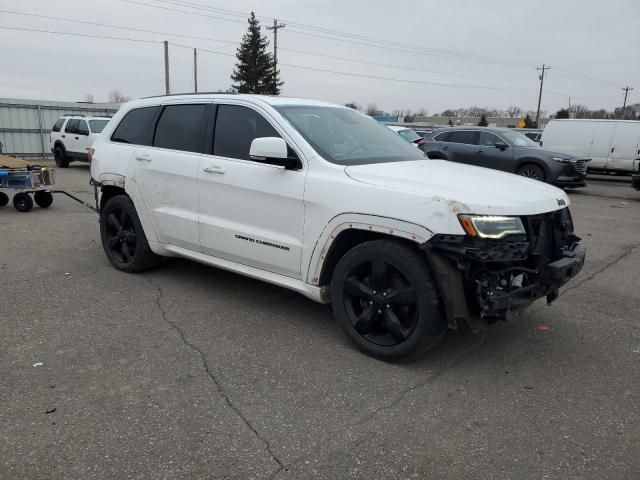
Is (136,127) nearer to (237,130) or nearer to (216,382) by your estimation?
(237,130)

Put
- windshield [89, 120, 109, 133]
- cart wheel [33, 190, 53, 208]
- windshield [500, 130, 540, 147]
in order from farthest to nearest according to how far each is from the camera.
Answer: windshield [89, 120, 109, 133], windshield [500, 130, 540, 147], cart wheel [33, 190, 53, 208]

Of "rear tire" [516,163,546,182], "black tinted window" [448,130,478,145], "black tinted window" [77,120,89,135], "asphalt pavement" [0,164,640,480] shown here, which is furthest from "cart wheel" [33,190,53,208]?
"rear tire" [516,163,546,182]

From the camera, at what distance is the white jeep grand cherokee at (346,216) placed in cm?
329

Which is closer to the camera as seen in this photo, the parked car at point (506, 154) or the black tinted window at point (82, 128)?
the parked car at point (506, 154)

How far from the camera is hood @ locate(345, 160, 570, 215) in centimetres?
327

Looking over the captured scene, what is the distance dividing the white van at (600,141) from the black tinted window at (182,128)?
613 inches

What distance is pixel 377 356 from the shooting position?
3.70 meters

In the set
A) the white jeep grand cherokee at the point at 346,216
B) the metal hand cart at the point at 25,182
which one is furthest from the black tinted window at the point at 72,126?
the white jeep grand cherokee at the point at 346,216

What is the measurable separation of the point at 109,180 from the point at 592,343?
4.79m

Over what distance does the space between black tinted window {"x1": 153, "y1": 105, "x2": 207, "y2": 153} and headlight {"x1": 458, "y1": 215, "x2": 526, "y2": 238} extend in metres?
2.57

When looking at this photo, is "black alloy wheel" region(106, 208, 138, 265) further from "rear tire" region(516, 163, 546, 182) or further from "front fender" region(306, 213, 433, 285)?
"rear tire" region(516, 163, 546, 182)

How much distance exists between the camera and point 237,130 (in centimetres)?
454

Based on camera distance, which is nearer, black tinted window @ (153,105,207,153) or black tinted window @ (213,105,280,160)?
black tinted window @ (213,105,280,160)

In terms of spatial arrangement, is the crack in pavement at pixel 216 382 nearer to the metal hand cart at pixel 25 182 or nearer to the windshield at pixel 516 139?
the metal hand cart at pixel 25 182
